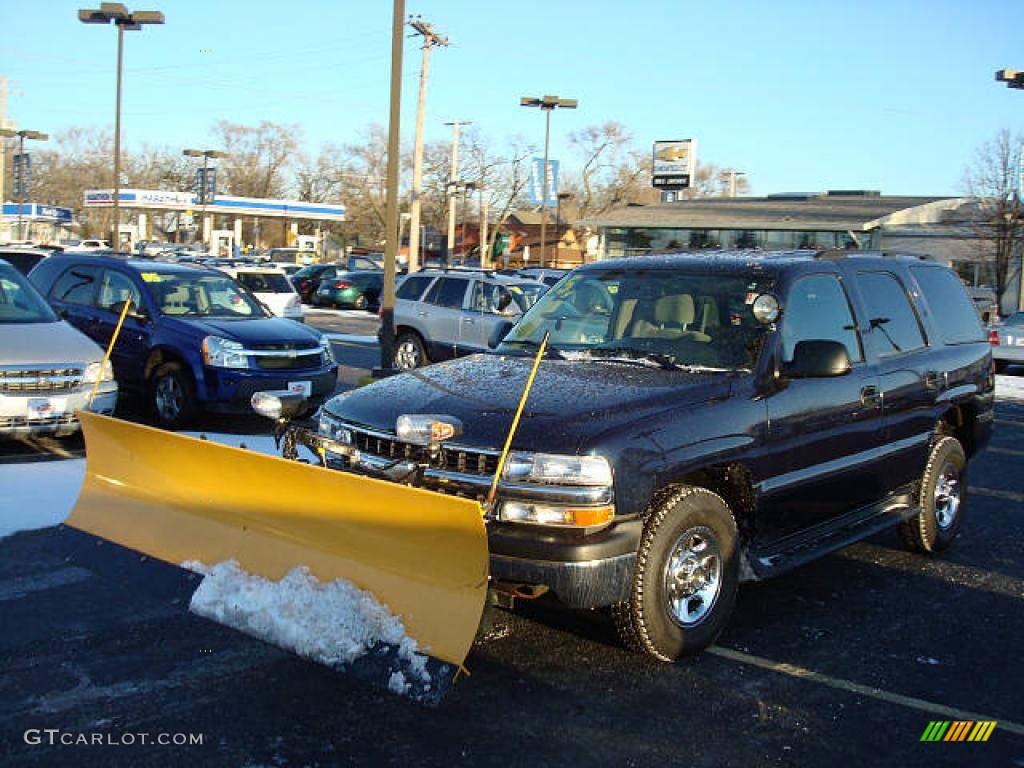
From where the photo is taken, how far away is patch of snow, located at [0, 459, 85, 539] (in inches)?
264

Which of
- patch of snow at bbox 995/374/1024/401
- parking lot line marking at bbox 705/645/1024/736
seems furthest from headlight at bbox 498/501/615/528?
patch of snow at bbox 995/374/1024/401

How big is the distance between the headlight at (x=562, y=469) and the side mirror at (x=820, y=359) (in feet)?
4.92

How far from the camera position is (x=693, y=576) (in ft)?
15.5

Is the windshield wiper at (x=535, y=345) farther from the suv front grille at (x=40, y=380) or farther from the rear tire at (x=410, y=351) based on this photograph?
the rear tire at (x=410, y=351)

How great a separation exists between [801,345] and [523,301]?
11293mm

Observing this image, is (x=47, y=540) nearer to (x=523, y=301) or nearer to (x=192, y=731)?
(x=192, y=731)

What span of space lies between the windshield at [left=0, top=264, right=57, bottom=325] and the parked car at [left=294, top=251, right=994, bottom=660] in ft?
18.6

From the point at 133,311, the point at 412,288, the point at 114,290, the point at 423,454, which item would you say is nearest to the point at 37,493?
the point at 133,311

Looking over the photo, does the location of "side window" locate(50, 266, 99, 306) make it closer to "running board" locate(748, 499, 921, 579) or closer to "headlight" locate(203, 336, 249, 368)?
"headlight" locate(203, 336, 249, 368)

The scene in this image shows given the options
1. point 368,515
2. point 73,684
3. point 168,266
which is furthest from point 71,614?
point 168,266

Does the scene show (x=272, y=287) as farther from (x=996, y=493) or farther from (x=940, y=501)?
(x=940, y=501)

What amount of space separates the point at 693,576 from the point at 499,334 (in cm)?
226

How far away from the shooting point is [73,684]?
422cm

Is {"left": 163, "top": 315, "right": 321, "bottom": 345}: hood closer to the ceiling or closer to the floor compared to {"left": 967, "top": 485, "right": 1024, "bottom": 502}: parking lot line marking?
closer to the ceiling
